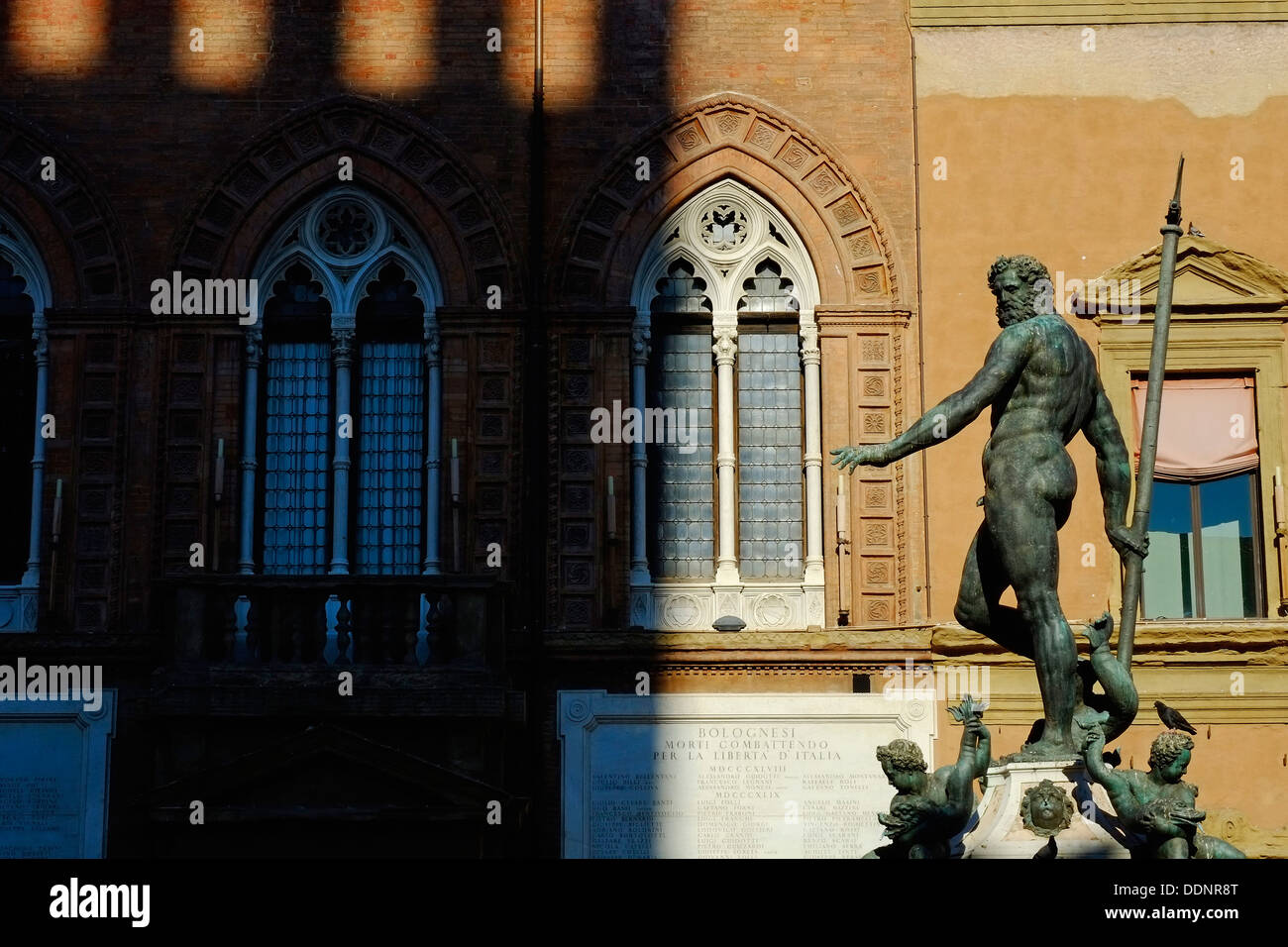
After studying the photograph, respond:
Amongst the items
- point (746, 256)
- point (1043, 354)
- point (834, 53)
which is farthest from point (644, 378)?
point (1043, 354)

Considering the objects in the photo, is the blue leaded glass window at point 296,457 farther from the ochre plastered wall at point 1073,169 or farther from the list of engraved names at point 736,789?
the ochre plastered wall at point 1073,169

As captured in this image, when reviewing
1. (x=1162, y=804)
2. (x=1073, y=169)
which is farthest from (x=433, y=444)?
(x=1162, y=804)

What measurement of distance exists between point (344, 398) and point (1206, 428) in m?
8.73

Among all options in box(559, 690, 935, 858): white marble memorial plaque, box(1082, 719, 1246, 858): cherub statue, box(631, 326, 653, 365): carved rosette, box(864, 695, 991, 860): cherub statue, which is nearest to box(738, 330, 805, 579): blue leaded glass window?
box(631, 326, 653, 365): carved rosette

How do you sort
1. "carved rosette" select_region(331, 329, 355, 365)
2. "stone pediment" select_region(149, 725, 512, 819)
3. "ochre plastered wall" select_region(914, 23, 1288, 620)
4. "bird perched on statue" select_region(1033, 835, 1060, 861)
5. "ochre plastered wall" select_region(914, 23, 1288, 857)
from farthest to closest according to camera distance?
"carved rosette" select_region(331, 329, 355, 365), "ochre plastered wall" select_region(914, 23, 1288, 620), "ochre plastered wall" select_region(914, 23, 1288, 857), "stone pediment" select_region(149, 725, 512, 819), "bird perched on statue" select_region(1033, 835, 1060, 861)

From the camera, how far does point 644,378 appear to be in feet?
76.7

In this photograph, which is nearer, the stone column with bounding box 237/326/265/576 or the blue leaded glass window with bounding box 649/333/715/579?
the stone column with bounding box 237/326/265/576

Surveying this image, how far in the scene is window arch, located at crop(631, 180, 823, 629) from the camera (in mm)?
22844

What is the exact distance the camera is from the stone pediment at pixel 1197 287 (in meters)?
22.9

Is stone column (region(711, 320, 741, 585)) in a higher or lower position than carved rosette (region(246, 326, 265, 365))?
lower

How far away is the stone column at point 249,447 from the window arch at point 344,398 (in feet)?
0.05

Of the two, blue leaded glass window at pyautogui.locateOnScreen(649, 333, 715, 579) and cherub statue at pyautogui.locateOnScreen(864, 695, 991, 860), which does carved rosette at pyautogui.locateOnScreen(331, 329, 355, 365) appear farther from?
cherub statue at pyautogui.locateOnScreen(864, 695, 991, 860)

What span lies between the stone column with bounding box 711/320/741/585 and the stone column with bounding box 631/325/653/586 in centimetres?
73

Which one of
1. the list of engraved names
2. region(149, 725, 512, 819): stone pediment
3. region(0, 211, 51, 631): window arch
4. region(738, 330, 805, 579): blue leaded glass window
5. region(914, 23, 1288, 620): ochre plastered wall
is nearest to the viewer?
region(149, 725, 512, 819): stone pediment
